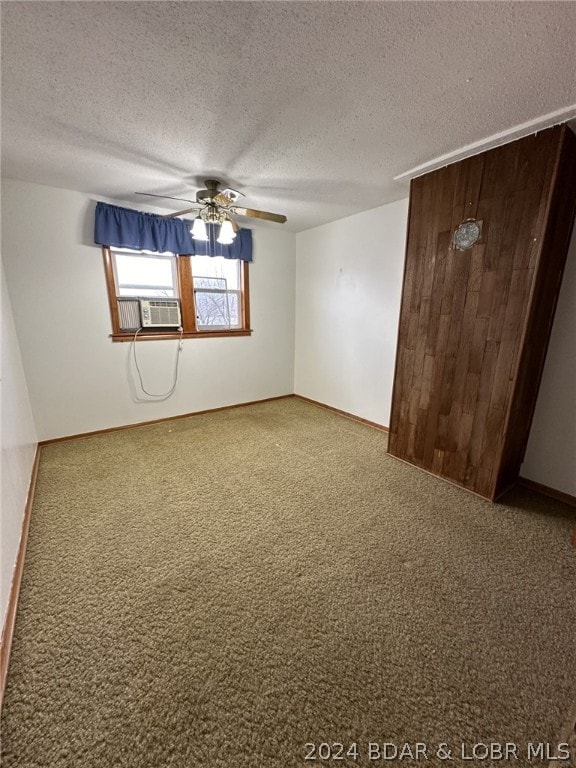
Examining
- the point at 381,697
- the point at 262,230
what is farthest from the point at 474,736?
the point at 262,230

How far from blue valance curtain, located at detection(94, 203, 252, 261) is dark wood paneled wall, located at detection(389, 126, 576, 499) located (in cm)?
217

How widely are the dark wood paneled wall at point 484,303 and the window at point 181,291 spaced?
225cm

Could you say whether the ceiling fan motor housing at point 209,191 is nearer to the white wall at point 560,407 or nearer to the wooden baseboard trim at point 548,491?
the white wall at point 560,407

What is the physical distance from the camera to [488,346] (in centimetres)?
203

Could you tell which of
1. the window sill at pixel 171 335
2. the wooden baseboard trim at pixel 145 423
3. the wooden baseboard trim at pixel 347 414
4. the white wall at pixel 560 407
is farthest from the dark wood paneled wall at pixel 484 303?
the wooden baseboard trim at pixel 145 423

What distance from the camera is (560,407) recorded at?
215 cm

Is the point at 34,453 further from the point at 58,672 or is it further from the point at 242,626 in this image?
the point at 242,626

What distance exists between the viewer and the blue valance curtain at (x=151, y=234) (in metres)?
2.85

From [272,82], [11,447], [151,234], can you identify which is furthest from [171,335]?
[272,82]

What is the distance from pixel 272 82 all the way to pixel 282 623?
8.11ft

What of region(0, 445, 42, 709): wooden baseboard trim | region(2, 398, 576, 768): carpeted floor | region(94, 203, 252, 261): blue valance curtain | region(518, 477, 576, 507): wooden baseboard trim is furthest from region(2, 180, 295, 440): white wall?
region(518, 477, 576, 507): wooden baseboard trim

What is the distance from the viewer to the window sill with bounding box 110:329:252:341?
3197 millimetres

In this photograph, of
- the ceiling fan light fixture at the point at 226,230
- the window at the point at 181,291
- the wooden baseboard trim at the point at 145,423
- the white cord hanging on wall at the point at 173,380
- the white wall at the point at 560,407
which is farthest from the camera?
the white cord hanging on wall at the point at 173,380

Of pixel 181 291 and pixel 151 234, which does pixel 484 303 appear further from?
pixel 151 234
